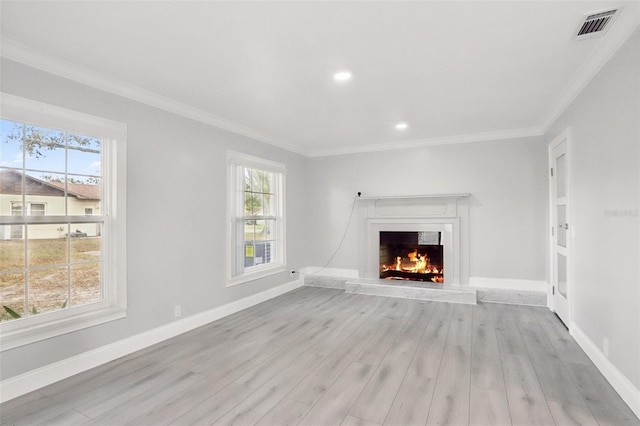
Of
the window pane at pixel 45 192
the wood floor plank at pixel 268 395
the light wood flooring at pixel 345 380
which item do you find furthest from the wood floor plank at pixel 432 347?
the window pane at pixel 45 192

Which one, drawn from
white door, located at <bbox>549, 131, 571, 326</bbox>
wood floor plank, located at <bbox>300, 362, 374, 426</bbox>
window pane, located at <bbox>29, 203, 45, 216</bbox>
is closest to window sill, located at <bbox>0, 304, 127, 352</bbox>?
window pane, located at <bbox>29, 203, 45, 216</bbox>

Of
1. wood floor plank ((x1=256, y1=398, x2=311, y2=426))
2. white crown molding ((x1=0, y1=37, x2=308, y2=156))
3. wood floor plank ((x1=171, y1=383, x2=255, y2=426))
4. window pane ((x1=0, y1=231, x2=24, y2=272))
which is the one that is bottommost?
wood floor plank ((x1=171, y1=383, x2=255, y2=426))

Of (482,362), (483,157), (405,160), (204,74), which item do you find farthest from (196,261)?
(483,157)

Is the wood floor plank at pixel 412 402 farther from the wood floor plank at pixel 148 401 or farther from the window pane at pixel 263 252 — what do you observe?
the window pane at pixel 263 252

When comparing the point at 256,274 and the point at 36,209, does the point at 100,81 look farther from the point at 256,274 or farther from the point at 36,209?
the point at 256,274

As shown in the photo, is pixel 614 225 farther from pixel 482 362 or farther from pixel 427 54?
pixel 427 54

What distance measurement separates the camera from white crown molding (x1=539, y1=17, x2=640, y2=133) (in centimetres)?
217

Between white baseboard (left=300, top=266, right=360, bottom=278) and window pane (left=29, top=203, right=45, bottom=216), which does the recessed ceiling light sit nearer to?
window pane (left=29, top=203, right=45, bottom=216)

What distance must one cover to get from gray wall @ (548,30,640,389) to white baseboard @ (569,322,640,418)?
5 cm

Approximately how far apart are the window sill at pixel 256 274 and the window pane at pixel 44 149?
2.23 metres

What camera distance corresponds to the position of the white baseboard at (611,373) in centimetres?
204

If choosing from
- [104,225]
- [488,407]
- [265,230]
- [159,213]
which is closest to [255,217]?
[265,230]

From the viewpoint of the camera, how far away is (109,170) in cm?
295

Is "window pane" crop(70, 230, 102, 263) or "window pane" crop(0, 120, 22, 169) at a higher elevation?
"window pane" crop(0, 120, 22, 169)
